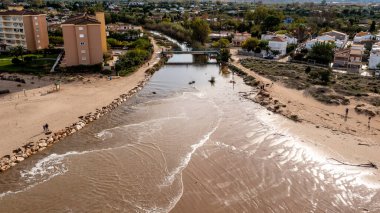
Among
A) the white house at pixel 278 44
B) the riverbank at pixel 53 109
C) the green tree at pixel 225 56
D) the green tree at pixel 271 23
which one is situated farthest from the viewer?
the green tree at pixel 271 23

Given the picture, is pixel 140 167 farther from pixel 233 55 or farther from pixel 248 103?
pixel 233 55

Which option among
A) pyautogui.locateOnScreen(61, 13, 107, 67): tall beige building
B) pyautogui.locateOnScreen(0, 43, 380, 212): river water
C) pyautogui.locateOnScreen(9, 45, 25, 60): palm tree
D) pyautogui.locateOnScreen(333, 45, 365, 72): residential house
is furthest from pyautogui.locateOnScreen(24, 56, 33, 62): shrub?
pyautogui.locateOnScreen(333, 45, 365, 72): residential house

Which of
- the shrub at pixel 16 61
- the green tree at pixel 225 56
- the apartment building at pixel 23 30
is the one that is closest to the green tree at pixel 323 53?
the green tree at pixel 225 56

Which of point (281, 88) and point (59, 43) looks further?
point (59, 43)

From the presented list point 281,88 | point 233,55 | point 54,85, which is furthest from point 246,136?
point 233,55

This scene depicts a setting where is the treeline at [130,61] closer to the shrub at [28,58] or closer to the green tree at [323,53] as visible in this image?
the shrub at [28,58]

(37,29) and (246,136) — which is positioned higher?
(37,29)

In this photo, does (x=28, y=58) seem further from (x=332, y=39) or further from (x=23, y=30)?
(x=332, y=39)
